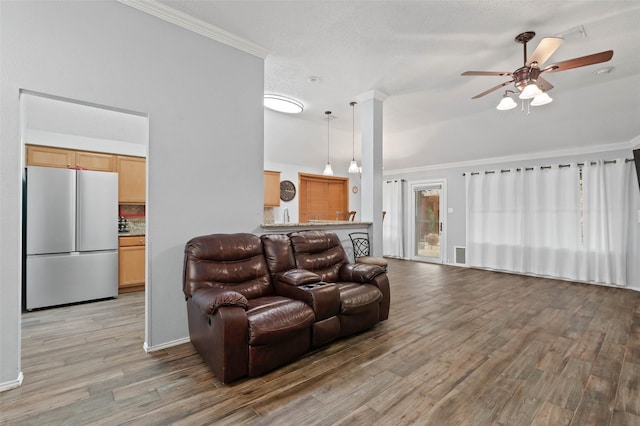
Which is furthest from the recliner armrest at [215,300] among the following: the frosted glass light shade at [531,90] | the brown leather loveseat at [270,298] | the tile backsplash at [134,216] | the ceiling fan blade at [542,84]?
the ceiling fan blade at [542,84]

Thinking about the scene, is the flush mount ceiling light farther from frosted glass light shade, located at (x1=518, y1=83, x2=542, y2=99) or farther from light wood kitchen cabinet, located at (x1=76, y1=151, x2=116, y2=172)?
frosted glass light shade, located at (x1=518, y1=83, x2=542, y2=99)

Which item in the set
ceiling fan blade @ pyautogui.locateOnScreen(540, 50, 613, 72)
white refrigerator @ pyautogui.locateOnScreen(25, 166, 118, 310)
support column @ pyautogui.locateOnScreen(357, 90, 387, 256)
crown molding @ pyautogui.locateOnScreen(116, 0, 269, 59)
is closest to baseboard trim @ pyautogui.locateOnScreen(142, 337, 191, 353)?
white refrigerator @ pyautogui.locateOnScreen(25, 166, 118, 310)

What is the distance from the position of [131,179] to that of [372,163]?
12.7 ft

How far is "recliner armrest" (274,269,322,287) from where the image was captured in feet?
8.83

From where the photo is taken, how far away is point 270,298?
2680 mm

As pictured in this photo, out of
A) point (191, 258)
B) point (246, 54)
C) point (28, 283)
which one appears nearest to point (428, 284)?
point (191, 258)

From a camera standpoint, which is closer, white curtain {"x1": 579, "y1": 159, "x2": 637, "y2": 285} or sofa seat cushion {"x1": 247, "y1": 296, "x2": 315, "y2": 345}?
sofa seat cushion {"x1": 247, "y1": 296, "x2": 315, "y2": 345}

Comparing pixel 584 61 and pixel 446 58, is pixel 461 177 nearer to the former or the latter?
pixel 446 58

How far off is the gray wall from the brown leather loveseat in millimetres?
321

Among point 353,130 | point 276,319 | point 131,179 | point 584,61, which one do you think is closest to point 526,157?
point 353,130

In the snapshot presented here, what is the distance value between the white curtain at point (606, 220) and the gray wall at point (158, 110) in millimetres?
6062

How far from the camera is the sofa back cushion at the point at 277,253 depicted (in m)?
2.98

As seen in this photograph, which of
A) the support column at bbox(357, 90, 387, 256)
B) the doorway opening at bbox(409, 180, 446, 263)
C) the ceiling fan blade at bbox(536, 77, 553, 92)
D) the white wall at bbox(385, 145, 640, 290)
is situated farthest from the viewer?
the doorway opening at bbox(409, 180, 446, 263)

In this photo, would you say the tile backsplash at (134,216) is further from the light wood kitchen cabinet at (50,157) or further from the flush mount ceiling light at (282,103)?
the flush mount ceiling light at (282,103)
